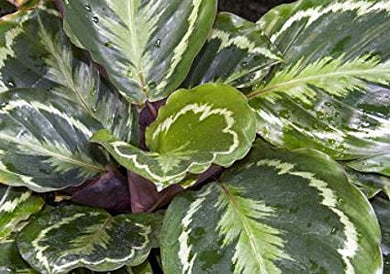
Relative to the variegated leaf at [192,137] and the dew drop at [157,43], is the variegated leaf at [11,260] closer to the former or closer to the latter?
the variegated leaf at [192,137]

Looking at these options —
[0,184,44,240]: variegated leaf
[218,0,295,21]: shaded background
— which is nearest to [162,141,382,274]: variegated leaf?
[0,184,44,240]: variegated leaf

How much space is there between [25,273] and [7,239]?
7 centimetres

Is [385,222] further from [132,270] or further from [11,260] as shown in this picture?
[11,260]

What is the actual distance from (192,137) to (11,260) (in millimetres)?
297

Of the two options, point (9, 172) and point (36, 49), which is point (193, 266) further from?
point (36, 49)

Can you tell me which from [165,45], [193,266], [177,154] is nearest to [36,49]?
[165,45]

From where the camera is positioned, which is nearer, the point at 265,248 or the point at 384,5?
the point at 265,248

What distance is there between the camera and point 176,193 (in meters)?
0.97

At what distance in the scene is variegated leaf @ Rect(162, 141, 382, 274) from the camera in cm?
82

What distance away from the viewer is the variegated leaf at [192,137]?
829 mm

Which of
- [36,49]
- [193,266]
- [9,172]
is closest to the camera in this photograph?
[193,266]

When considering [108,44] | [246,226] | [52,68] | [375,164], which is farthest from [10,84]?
[375,164]

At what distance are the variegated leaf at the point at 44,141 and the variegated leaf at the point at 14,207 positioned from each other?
6cm

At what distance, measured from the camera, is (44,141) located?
3.18 ft
